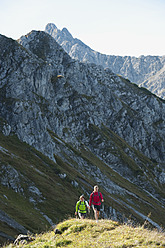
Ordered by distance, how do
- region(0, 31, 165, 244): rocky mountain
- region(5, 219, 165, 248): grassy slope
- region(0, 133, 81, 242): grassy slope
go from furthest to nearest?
1. region(0, 31, 165, 244): rocky mountain
2. region(0, 133, 81, 242): grassy slope
3. region(5, 219, 165, 248): grassy slope

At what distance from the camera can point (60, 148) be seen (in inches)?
4397

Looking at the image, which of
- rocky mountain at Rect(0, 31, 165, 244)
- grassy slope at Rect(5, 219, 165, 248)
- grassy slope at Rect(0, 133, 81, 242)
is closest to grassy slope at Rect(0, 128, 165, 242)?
grassy slope at Rect(0, 133, 81, 242)

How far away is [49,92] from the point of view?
143m

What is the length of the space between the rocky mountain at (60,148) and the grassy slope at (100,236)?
437 centimetres

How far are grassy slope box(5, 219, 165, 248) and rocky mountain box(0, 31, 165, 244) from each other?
437cm

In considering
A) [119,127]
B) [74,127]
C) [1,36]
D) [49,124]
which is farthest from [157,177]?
[1,36]

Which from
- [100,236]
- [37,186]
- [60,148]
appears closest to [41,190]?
[37,186]

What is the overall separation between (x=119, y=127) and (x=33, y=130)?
104 metres

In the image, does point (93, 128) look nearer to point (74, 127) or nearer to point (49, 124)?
point (74, 127)

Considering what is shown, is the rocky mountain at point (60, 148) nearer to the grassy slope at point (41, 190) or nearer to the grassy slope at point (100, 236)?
the grassy slope at point (41, 190)

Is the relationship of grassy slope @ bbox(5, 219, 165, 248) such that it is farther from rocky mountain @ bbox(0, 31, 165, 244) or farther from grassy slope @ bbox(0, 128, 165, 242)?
grassy slope @ bbox(0, 128, 165, 242)

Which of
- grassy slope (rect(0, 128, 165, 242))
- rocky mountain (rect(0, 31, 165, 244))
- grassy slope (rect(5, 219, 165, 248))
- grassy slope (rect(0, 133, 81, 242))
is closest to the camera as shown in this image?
grassy slope (rect(5, 219, 165, 248))

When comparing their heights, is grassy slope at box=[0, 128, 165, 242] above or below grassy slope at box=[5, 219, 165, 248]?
below

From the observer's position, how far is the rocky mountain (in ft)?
198
